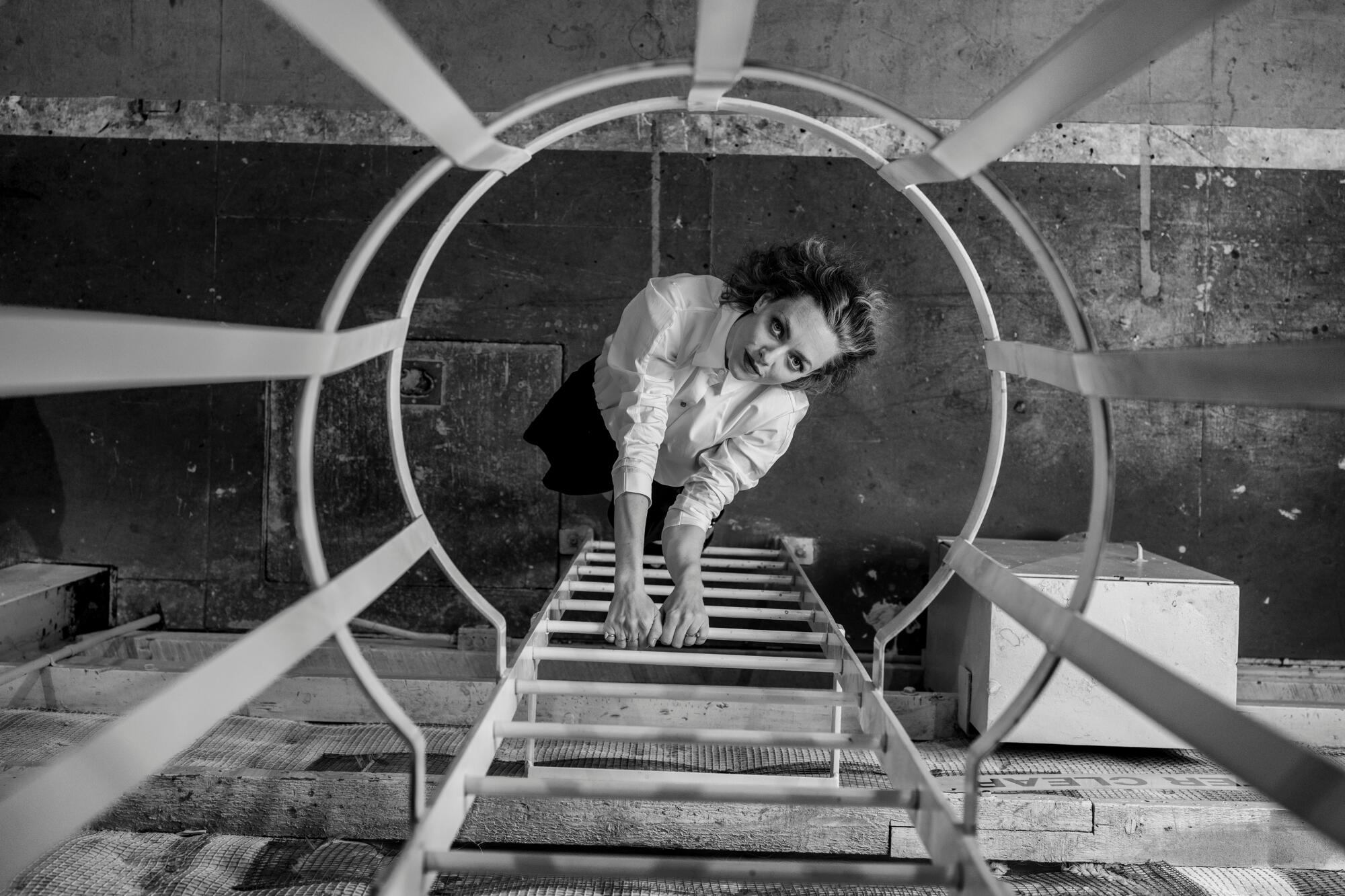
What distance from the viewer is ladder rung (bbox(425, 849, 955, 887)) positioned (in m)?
1.11

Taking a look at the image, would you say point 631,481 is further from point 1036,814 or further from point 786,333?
point 1036,814

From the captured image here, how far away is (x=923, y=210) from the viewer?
1.89 meters

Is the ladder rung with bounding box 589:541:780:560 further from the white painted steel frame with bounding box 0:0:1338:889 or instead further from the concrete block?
the concrete block

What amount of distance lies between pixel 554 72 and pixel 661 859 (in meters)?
3.18

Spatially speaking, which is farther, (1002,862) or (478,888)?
(1002,862)

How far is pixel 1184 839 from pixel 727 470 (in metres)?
1.57

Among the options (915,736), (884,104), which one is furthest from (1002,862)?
(884,104)

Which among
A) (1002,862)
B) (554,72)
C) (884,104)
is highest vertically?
(554,72)

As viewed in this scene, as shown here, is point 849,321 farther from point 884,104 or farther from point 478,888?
point 478,888

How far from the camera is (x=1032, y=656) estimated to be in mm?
2834

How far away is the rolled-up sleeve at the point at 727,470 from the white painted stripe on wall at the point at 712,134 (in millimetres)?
1575

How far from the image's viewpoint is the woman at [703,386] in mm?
2004

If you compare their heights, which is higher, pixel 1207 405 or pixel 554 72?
pixel 554 72

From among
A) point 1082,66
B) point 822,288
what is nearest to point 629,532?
point 822,288
